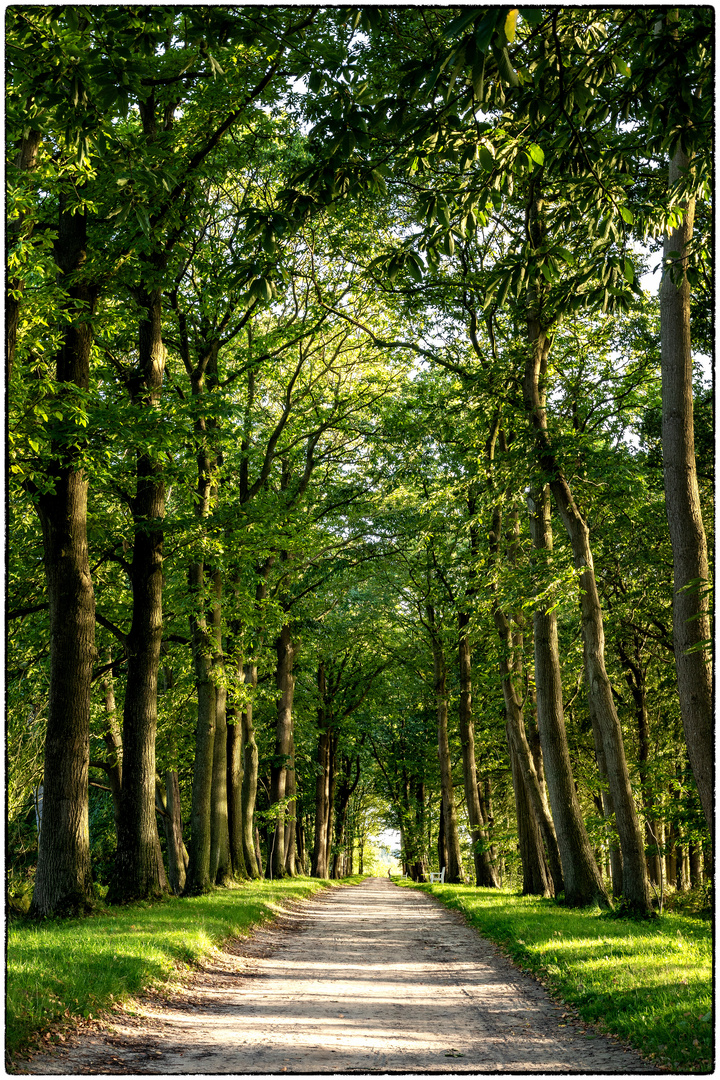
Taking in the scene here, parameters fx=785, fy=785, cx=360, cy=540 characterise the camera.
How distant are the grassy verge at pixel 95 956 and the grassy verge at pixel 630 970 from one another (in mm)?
3869

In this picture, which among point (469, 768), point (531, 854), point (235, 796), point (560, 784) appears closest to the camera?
point (560, 784)

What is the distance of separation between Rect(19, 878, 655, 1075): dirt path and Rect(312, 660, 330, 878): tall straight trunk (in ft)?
68.0

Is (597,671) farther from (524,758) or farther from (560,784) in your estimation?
(524,758)

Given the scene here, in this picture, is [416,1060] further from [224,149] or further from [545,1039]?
[224,149]

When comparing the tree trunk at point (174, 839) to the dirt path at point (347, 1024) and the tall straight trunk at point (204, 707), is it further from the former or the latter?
the dirt path at point (347, 1024)

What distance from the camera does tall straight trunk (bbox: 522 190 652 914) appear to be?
38.5 ft

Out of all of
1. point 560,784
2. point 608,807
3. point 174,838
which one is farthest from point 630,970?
point 174,838

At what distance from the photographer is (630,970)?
7.30 meters

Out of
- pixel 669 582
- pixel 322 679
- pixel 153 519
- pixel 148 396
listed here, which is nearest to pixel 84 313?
pixel 148 396

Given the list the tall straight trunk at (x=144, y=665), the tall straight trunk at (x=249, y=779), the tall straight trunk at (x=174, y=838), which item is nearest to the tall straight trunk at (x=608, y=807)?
the tall straight trunk at (x=144, y=665)

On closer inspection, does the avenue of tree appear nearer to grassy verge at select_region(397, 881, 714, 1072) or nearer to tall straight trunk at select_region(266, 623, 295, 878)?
tall straight trunk at select_region(266, 623, 295, 878)

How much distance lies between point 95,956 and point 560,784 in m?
8.32

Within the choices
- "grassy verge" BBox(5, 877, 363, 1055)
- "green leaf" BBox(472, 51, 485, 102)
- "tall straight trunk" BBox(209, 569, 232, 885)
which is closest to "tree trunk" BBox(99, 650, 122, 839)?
"tall straight trunk" BBox(209, 569, 232, 885)

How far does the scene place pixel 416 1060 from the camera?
5137 millimetres
